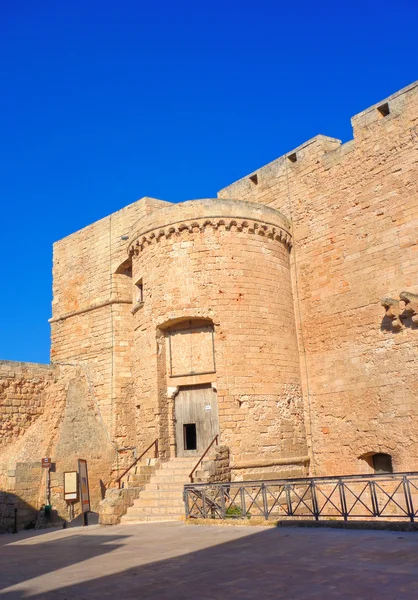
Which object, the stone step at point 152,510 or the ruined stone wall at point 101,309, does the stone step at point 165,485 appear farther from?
the ruined stone wall at point 101,309

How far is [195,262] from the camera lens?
14.8 metres

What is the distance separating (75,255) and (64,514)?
9.88 metres

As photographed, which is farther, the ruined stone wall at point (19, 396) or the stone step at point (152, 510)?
the ruined stone wall at point (19, 396)

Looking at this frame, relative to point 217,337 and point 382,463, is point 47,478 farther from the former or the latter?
Answer: point 382,463

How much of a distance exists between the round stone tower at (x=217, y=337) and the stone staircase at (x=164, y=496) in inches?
33.5

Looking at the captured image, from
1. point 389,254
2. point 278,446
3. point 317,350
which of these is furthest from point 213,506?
point 389,254

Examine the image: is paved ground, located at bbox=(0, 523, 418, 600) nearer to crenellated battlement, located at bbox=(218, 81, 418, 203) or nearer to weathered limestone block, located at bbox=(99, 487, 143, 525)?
weathered limestone block, located at bbox=(99, 487, 143, 525)

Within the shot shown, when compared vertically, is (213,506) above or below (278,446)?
below

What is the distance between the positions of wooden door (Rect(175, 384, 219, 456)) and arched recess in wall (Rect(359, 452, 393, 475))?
12.5ft

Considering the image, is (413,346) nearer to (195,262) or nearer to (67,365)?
(195,262)

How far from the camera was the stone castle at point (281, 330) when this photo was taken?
44.2 ft

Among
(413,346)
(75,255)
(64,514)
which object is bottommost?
(64,514)

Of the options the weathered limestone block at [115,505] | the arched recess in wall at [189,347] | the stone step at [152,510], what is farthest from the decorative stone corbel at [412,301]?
the weathered limestone block at [115,505]

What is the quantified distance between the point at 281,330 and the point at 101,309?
7.40m
